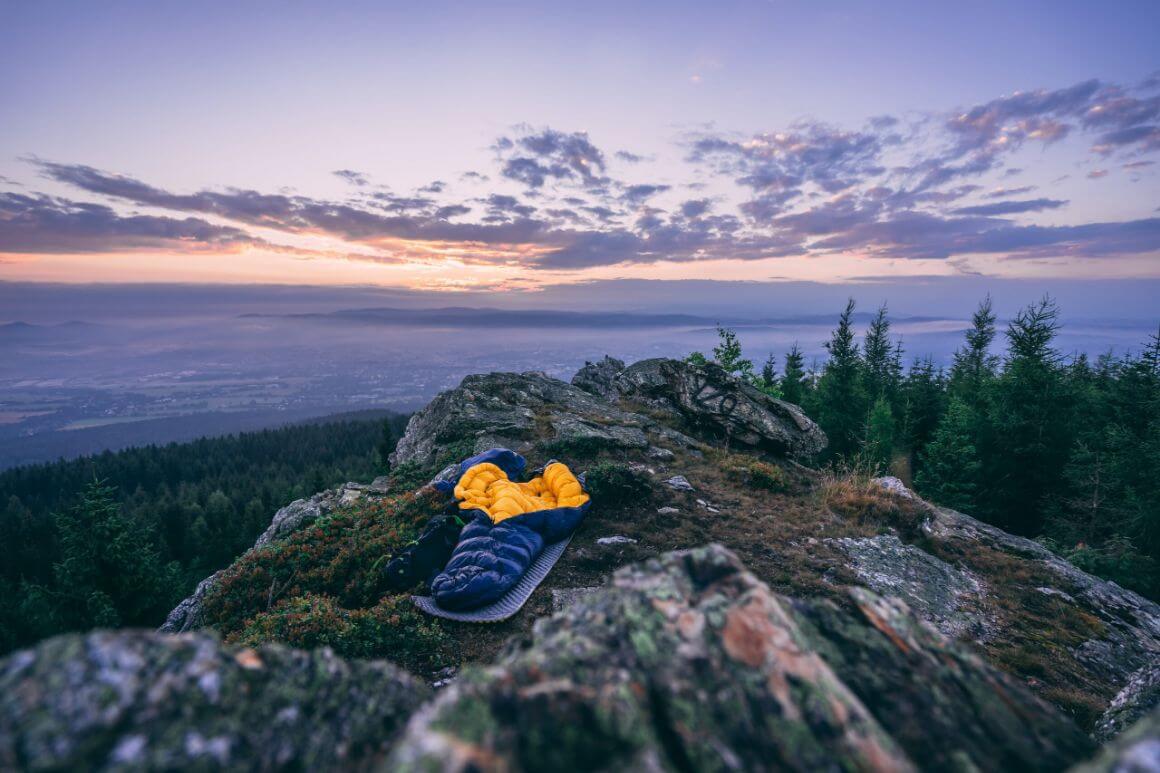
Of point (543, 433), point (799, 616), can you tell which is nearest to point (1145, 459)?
point (543, 433)

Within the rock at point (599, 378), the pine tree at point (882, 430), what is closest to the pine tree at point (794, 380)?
the pine tree at point (882, 430)

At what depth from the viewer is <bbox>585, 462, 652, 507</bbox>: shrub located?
36.8 feet

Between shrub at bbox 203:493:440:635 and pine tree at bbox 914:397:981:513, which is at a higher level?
shrub at bbox 203:493:440:635

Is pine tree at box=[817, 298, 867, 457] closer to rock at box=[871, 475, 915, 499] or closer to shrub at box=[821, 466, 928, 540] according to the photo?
rock at box=[871, 475, 915, 499]

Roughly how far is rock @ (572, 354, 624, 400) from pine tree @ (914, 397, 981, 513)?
16.5 metres

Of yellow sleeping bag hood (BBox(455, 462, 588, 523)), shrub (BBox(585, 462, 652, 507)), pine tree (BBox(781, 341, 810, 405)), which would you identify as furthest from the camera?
pine tree (BBox(781, 341, 810, 405))

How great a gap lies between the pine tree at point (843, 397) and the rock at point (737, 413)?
44.0 feet

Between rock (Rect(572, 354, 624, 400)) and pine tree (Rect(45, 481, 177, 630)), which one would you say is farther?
rock (Rect(572, 354, 624, 400))

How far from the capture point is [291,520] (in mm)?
13328

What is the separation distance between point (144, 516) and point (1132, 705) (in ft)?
263

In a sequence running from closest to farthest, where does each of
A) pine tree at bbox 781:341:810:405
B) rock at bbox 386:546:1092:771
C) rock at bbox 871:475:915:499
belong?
1. rock at bbox 386:546:1092:771
2. rock at bbox 871:475:915:499
3. pine tree at bbox 781:341:810:405

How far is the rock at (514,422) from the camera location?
16391 mm

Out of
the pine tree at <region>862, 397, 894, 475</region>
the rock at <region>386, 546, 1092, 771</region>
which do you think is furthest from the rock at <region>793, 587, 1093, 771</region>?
the pine tree at <region>862, 397, 894, 475</region>

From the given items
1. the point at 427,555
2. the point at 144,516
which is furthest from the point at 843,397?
the point at 144,516
